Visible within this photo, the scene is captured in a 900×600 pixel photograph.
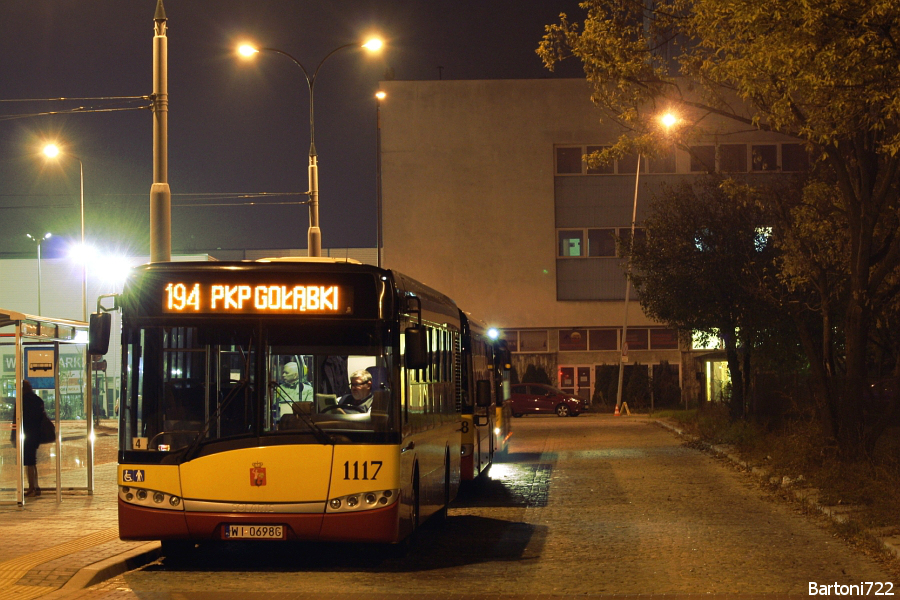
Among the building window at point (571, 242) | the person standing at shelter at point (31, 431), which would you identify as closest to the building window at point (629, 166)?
the building window at point (571, 242)

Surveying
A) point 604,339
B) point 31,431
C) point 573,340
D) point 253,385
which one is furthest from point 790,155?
point 253,385

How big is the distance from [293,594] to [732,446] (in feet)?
60.0

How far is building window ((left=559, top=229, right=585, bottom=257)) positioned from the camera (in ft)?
194

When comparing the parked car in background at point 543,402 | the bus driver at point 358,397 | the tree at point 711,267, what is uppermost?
the tree at point 711,267

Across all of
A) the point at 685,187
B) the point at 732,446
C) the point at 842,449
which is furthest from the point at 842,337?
the point at 842,449

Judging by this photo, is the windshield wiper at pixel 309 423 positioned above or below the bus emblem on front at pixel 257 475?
above

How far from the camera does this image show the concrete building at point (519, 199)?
58.6 m

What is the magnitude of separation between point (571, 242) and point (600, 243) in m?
1.45

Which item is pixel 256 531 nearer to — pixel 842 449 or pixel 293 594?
pixel 293 594

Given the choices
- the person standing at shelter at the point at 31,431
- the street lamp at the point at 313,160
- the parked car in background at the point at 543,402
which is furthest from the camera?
the parked car in background at the point at 543,402

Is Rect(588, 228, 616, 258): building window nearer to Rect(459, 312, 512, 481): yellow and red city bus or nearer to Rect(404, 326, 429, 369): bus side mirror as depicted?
Rect(459, 312, 512, 481): yellow and red city bus

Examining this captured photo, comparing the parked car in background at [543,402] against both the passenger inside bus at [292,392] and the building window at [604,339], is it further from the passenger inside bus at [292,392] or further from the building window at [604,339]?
the passenger inside bus at [292,392]

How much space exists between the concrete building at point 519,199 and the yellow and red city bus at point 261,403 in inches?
1873

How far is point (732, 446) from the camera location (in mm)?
26062
